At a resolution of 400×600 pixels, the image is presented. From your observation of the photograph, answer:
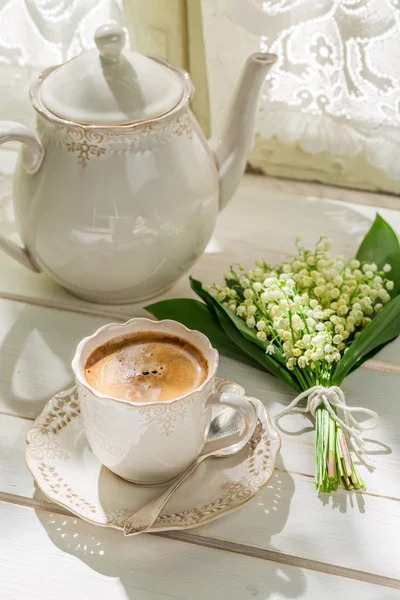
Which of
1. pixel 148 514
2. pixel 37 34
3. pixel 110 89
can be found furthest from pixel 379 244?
pixel 37 34

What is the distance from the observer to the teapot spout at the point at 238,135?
875 mm

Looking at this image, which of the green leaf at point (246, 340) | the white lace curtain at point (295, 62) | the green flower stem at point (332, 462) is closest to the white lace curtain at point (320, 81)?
the white lace curtain at point (295, 62)

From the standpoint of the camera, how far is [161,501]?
626 millimetres

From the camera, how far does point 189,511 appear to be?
0.64 m

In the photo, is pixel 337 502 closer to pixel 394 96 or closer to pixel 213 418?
pixel 213 418

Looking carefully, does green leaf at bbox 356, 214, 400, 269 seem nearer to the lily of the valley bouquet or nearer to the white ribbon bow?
the lily of the valley bouquet

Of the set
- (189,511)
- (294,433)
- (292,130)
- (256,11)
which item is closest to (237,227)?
(292,130)

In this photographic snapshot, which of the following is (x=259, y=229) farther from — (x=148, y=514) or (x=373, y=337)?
(x=148, y=514)

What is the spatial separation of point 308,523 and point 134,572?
6.1 inches

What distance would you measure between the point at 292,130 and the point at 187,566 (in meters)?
0.72

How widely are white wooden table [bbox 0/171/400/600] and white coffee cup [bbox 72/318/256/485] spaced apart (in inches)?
2.3

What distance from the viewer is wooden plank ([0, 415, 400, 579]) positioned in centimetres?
63

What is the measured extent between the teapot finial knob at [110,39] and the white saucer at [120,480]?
360 mm

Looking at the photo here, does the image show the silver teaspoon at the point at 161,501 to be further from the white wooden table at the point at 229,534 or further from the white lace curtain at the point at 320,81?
the white lace curtain at the point at 320,81
